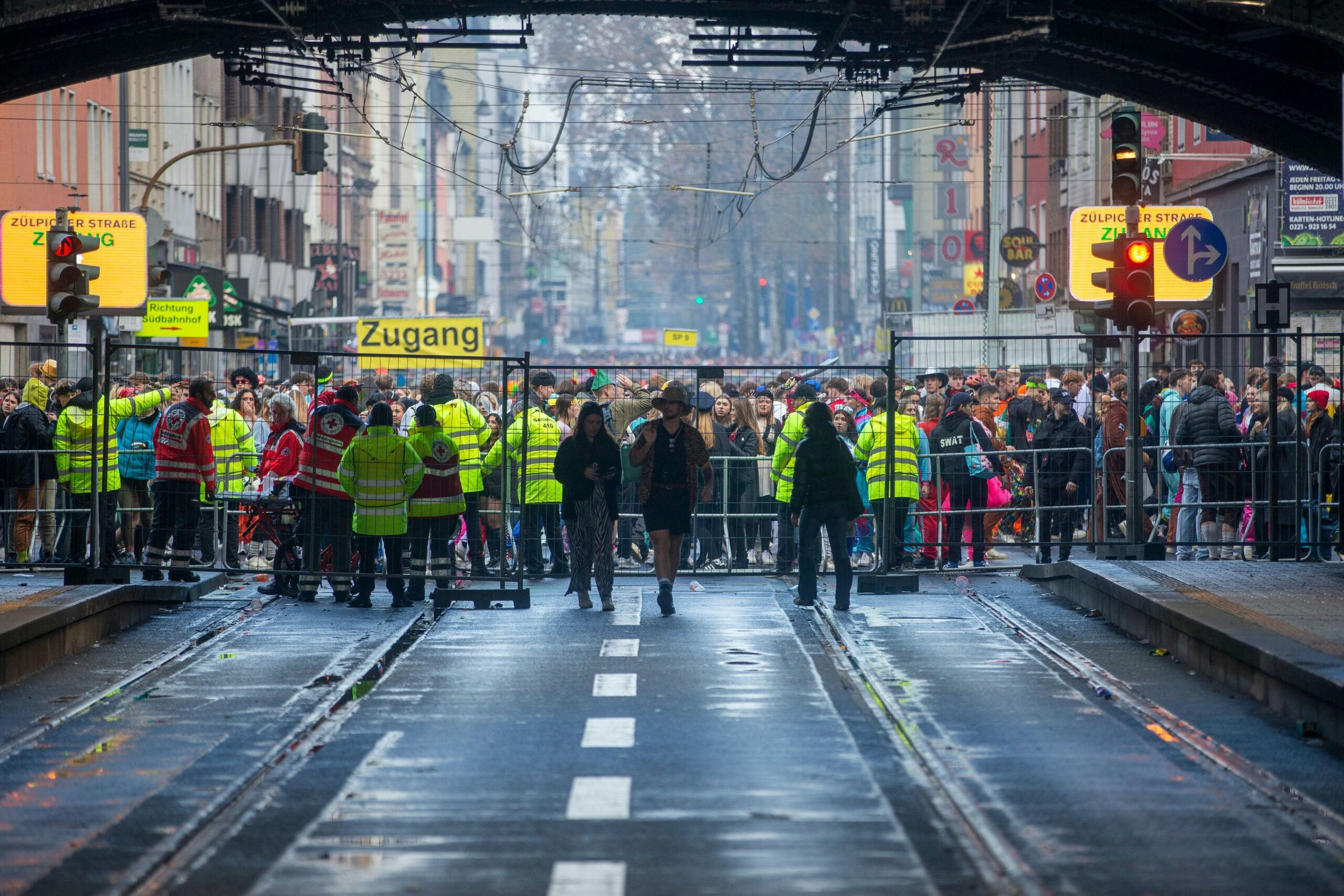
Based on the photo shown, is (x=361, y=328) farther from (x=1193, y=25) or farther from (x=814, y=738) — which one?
(x=814, y=738)

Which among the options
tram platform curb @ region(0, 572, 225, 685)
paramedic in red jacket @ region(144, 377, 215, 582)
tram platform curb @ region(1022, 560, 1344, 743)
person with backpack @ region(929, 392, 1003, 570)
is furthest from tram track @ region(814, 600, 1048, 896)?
paramedic in red jacket @ region(144, 377, 215, 582)

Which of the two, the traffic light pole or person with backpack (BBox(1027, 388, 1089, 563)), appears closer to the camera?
the traffic light pole

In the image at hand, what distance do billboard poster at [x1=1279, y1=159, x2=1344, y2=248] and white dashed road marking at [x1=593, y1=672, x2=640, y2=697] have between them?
22345 mm

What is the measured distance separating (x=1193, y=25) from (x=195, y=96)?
43340 millimetres

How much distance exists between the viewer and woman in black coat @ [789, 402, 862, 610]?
1747 centimetres

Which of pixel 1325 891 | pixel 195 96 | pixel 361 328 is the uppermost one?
pixel 195 96

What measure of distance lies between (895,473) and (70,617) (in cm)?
797

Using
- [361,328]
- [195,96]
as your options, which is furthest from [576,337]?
[361,328]

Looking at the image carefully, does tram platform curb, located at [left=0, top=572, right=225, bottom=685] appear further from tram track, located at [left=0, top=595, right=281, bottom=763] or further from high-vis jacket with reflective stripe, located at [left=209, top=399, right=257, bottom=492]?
high-vis jacket with reflective stripe, located at [left=209, top=399, right=257, bottom=492]

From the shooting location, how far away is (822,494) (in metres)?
17.5

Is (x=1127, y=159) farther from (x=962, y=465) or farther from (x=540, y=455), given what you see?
(x=540, y=455)

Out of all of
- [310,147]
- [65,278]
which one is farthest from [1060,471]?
[310,147]

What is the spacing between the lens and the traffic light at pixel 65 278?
1795 cm

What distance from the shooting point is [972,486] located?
67.6ft
